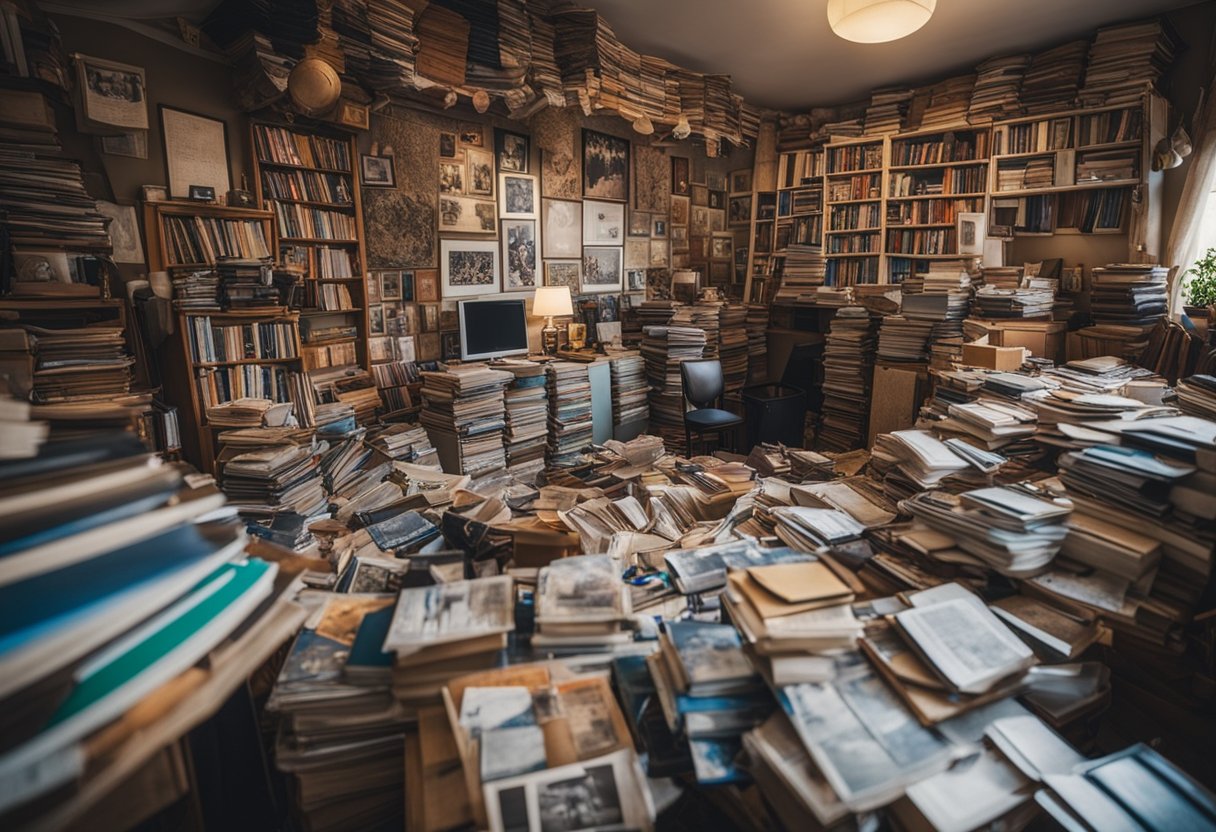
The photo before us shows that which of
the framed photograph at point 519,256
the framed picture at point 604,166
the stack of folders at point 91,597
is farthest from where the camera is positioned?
the framed picture at point 604,166

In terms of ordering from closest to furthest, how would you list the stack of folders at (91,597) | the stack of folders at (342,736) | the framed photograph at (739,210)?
the stack of folders at (91,597), the stack of folders at (342,736), the framed photograph at (739,210)

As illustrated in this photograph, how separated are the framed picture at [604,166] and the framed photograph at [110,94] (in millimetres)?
3229

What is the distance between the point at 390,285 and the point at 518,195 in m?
1.37

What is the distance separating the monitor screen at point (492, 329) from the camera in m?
4.35

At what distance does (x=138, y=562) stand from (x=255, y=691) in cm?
73

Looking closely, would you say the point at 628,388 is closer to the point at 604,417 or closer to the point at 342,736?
the point at 604,417

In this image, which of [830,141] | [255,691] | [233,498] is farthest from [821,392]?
[255,691]

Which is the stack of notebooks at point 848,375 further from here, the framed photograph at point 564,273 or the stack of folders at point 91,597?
the stack of folders at point 91,597

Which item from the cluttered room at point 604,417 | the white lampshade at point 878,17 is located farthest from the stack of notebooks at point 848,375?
the white lampshade at point 878,17

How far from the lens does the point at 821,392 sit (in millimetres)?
5426

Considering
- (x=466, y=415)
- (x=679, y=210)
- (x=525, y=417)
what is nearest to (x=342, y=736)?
(x=466, y=415)

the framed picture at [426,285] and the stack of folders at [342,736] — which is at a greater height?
the framed picture at [426,285]

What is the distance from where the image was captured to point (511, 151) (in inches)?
189

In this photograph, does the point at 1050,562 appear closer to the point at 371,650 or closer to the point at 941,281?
the point at 371,650
